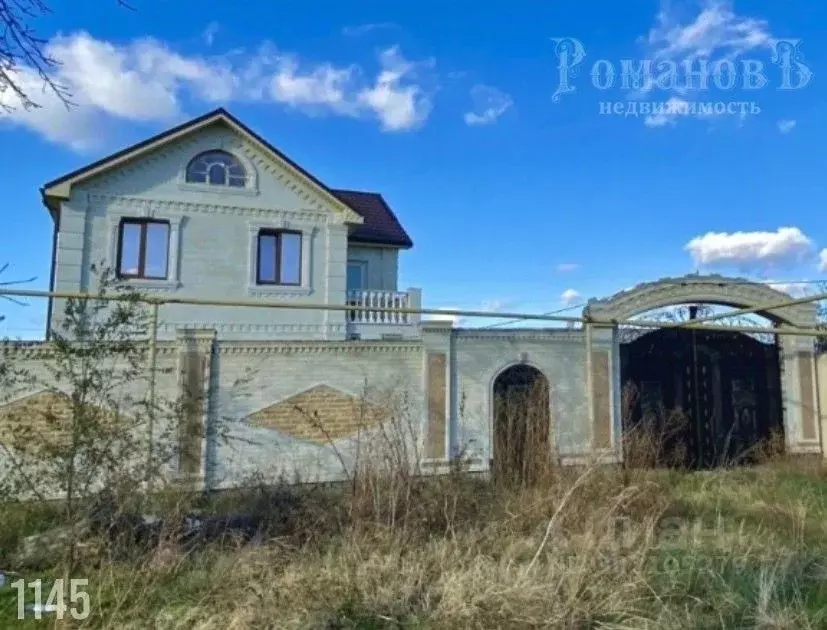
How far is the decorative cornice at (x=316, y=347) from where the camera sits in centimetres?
782

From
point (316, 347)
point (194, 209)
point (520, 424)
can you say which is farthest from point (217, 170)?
point (520, 424)

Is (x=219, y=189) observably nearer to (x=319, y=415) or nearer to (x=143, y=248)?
(x=143, y=248)

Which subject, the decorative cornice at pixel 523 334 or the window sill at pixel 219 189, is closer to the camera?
the decorative cornice at pixel 523 334

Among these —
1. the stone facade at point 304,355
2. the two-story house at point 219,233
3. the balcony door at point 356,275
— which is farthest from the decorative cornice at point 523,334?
the balcony door at point 356,275

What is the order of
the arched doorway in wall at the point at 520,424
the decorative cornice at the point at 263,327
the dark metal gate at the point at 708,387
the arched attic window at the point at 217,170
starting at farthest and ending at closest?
the arched attic window at the point at 217,170 → the decorative cornice at the point at 263,327 → the dark metal gate at the point at 708,387 → the arched doorway in wall at the point at 520,424

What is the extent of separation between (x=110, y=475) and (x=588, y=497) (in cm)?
389

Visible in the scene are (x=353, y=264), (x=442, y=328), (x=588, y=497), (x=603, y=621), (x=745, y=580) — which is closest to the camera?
(x=603, y=621)

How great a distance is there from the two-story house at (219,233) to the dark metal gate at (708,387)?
4770 mm

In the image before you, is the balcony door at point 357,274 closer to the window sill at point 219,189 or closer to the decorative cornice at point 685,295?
the window sill at point 219,189

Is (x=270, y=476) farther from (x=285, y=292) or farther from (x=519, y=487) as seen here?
(x=285, y=292)

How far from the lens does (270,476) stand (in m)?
7.62

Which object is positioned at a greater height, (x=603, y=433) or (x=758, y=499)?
(x=603, y=433)

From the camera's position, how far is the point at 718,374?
10.4m

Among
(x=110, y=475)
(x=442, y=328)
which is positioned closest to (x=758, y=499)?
(x=442, y=328)
